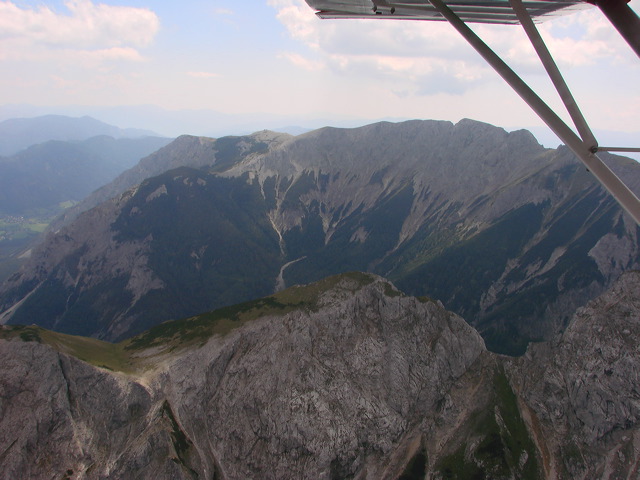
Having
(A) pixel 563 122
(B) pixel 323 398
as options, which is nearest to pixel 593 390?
(B) pixel 323 398

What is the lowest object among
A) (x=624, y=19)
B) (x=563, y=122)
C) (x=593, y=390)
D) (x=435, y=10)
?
(x=593, y=390)

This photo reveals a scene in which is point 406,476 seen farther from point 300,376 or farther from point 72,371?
point 72,371

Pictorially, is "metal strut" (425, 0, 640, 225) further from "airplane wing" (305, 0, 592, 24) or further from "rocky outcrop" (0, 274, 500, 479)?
"rocky outcrop" (0, 274, 500, 479)

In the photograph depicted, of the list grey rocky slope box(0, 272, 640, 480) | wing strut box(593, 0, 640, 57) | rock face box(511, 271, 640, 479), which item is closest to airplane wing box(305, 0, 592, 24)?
wing strut box(593, 0, 640, 57)

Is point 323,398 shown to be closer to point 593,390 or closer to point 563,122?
point 593,390

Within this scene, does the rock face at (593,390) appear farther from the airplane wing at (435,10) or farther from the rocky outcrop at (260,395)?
the airplane wing at (435,10)

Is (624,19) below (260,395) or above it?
above

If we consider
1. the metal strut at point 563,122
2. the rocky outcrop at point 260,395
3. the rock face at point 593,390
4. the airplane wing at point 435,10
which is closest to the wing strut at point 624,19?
the metal strut at point 563,122

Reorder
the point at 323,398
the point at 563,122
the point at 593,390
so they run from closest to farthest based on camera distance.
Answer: the point at 563,122
the point at 323,398
the point at 593,390
